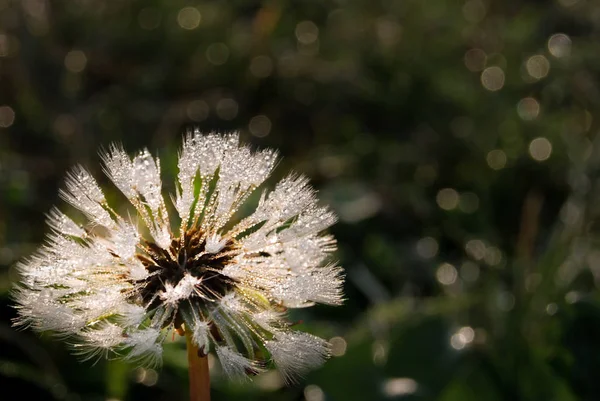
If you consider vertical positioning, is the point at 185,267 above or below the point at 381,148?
below

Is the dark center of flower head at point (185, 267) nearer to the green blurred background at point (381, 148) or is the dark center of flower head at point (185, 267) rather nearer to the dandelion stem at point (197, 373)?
the dandelion stem at point (197, 373)

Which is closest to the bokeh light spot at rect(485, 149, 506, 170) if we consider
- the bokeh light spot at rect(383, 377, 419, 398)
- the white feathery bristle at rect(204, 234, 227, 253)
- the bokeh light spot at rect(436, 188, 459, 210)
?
the bokeh light spot at rect(436, 188, 459, 210)

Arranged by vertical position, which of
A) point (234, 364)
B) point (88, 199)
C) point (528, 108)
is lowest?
point (234, 364)

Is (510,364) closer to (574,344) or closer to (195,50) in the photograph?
(574,344)

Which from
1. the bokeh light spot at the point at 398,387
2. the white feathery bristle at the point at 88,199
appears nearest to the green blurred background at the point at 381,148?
the bokeh light spot at the point at 398,387

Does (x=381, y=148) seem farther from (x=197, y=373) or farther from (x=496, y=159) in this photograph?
(x=197, y=373)

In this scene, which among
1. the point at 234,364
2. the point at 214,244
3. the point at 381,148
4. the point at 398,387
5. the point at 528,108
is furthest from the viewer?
the point at 528,108

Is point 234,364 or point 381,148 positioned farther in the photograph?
point 381,148

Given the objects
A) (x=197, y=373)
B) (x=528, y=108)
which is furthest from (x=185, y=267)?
(x=528, y=108)
